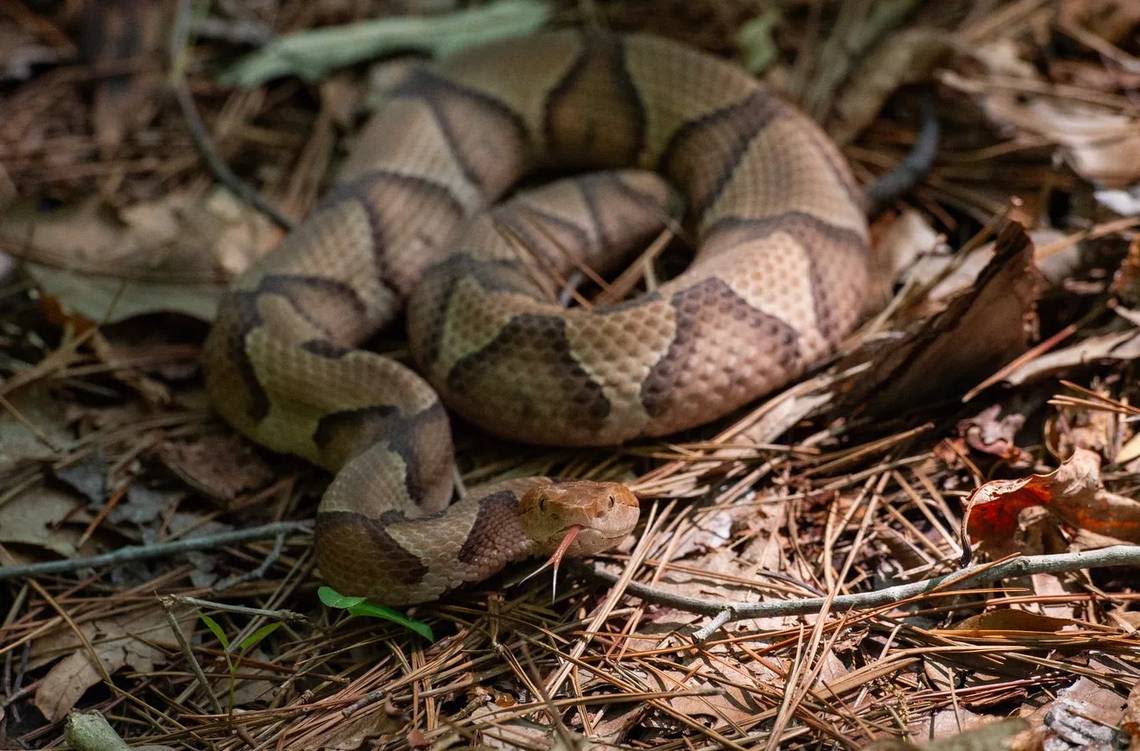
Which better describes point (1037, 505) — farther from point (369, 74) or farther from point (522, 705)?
point (369, 74)

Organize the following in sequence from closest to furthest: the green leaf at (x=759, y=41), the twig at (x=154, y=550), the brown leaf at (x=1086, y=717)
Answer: the brown leaf at (x=1086, y=717), the twig at (x=154, y=550), the green leaf at (x=759, y=41)

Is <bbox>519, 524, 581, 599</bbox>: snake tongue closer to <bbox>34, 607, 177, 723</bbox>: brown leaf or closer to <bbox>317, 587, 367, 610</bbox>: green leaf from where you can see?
<bbox>317, 587, 367, 610</bbox>: green leaf

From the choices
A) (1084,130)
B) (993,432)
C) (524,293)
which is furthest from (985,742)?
(1084,130)

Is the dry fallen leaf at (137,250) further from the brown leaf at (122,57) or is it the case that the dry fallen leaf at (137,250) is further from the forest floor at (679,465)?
the brown leaf at (122,57)

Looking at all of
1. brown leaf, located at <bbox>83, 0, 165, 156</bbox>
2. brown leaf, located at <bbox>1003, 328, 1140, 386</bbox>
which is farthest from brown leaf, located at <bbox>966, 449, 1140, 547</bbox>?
brown leaf, located at <bbox>83, 0, 165, 156</bbox>

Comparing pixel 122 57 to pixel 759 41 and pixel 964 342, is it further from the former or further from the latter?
pixel 964 342

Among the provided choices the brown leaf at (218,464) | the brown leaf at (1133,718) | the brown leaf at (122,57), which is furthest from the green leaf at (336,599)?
the brown leaf at (122,57)
